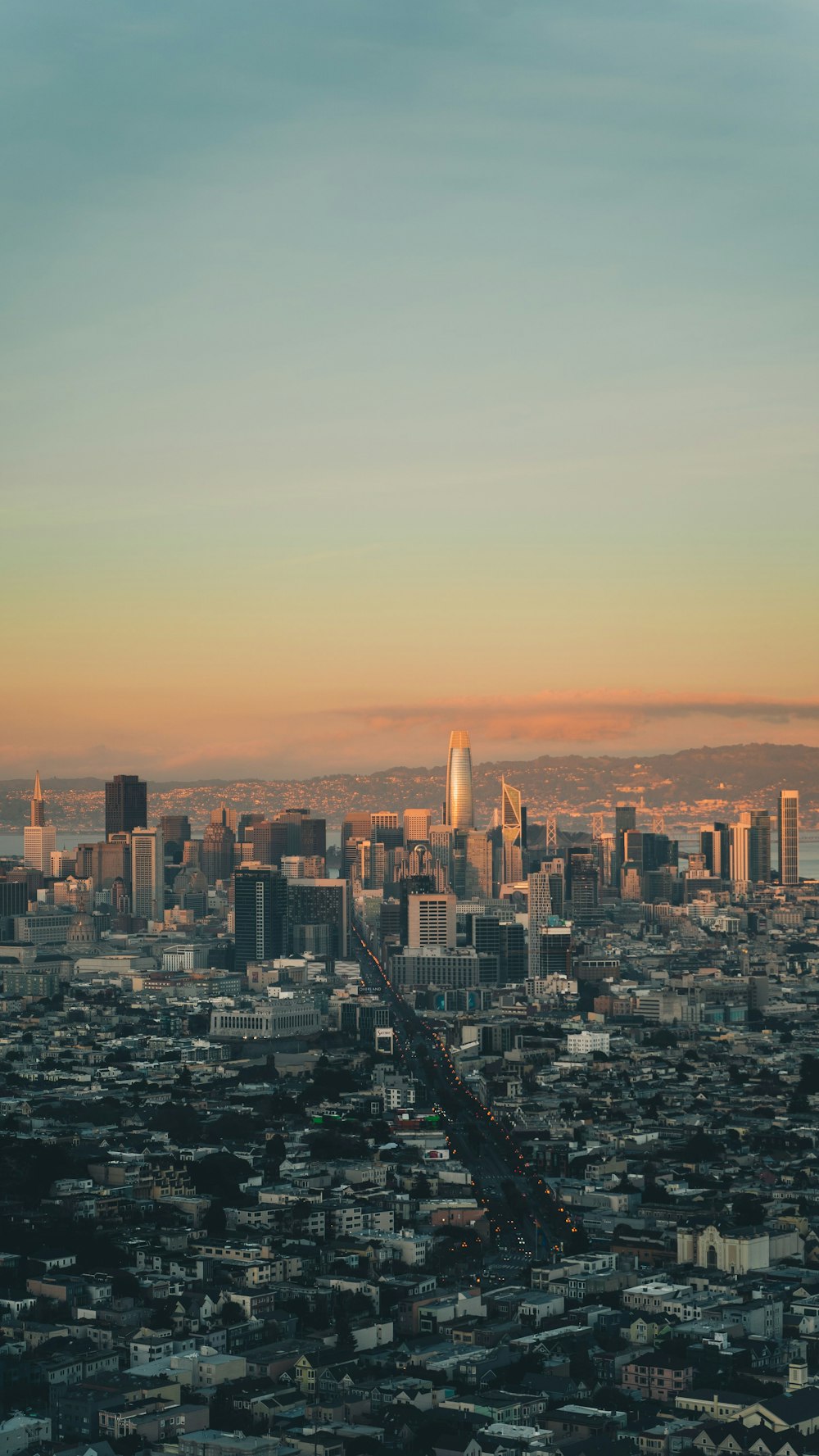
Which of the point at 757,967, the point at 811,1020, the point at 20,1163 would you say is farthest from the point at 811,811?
the point at 20,1163

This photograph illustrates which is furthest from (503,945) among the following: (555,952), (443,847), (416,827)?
(416,827)

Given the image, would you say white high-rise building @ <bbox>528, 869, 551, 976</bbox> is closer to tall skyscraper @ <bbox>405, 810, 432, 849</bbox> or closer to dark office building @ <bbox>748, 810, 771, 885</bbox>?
tall skyscraper @ <bbox>405, 810, 432, 849</bbox>

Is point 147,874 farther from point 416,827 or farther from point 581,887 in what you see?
point 416,827

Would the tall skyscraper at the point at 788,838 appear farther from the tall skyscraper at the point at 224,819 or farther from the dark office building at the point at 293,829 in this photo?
the tall skyscraper at the point at 224,819

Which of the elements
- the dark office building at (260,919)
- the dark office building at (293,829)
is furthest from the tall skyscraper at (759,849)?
the dark office building at (260,919)

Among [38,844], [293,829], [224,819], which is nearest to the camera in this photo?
[293,829]

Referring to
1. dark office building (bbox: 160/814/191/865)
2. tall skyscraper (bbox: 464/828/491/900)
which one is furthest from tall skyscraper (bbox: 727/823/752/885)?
dark office building (bbox: 160/814/191/865)

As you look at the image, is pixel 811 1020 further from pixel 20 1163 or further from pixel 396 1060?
pixel 20 1163
